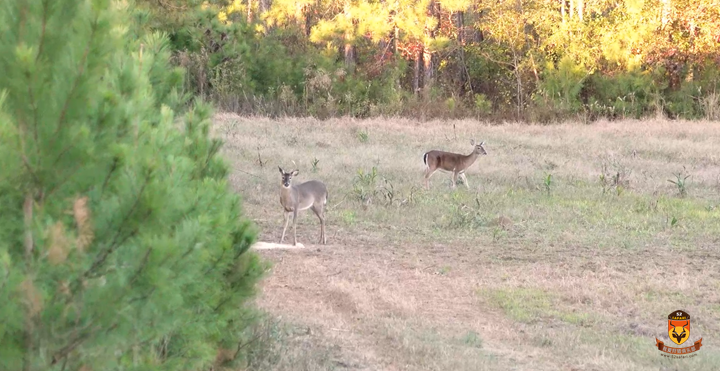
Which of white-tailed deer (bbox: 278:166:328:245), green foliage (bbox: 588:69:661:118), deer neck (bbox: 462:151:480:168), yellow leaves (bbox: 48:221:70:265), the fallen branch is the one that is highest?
yellow leaves (bbox: 48:221:70:265)

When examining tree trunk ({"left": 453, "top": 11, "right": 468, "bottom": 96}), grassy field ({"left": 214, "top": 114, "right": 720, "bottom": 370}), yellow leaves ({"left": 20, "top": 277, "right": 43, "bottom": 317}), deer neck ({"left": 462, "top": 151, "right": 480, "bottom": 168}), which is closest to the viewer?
yellow leaves ({"left": 20, "top": 277, "right": 43, "bottom": 317})

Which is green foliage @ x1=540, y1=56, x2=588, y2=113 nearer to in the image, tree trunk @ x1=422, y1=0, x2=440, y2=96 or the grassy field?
tree trunk @ x1=422, y1=0, x2=440, y2=96

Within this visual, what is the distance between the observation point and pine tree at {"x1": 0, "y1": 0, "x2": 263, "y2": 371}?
3.33 m

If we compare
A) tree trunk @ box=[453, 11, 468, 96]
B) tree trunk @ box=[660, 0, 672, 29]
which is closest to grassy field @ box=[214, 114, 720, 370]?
tree trunk @ box=[660, 0, 672, 29]

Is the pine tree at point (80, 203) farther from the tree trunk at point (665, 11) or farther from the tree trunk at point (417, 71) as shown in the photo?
the tree trunk at point (417, 71)

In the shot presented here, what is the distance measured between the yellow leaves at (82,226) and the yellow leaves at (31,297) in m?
0.22

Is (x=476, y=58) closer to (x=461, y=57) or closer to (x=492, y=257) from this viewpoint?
(x=461, y=57)

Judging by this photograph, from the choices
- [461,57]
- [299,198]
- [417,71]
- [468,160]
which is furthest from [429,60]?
[299,198]

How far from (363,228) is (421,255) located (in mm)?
1638

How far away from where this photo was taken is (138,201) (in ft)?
11.0

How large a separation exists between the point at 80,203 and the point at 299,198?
7713 millimetres

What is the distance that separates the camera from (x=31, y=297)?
10.8ft

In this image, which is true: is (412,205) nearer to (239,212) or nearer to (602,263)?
(602,263)

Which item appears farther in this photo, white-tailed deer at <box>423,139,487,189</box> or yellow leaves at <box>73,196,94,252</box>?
white-tailed deer at <box>423,139,487,189</box>
